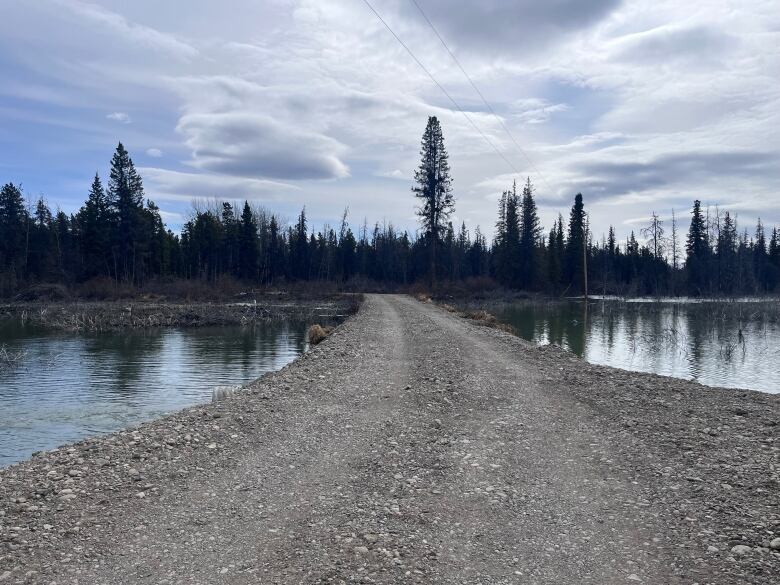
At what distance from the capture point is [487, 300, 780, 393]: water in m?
17.2

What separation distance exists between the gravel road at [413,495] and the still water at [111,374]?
163 inches

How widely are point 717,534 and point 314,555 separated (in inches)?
121

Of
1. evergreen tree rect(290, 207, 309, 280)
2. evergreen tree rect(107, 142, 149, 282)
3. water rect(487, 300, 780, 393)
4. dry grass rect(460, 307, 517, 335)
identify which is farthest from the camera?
evergreen tree rect(290, 207, 309, 280)

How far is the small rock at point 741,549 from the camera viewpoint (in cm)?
420

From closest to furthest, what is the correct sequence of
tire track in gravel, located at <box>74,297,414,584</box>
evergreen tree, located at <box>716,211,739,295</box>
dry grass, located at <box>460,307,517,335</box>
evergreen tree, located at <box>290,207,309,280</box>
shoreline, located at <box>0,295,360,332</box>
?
1. tire track in gravel, located at <box>74,297,414,584</box>
2. dry grass, located at <box>460,307,517,335</box>
3. shoreline, located at <box>0,295,360,332</box>
4. evergreen tree, located at <box>716,211,739,295</box>
5. evergreen tree, located at <box>290,207,309,280</box>

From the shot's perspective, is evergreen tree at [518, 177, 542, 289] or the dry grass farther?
evergreen tree at [518, 177, 542, 289]

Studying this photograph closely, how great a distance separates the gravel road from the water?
27.2 ft

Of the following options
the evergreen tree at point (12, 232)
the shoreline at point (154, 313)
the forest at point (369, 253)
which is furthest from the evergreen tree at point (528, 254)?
the evergreen tree at point (12, 232)

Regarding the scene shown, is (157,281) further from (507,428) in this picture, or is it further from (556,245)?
(507,428)

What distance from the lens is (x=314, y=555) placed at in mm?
4227

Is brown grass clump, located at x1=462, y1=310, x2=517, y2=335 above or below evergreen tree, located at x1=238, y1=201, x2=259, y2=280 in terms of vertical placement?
below

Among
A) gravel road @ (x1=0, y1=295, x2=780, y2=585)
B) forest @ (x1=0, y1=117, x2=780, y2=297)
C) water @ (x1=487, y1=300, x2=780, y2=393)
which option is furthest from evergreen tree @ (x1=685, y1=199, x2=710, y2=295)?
gravel road @ (x1=0, y1=295, x2=780, y2=585)

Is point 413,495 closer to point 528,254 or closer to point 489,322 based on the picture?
point 489,322

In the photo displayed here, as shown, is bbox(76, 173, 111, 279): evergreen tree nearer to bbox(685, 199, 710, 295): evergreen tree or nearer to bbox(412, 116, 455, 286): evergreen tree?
bbox(412, 116, 455, 286): evergreen tree
